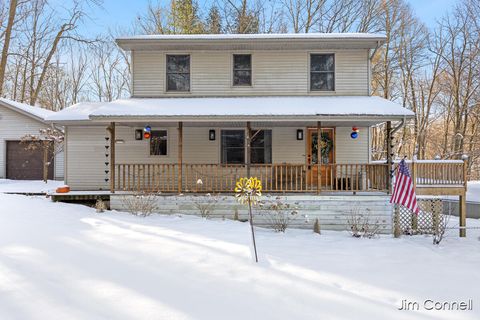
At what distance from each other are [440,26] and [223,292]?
25.9 m

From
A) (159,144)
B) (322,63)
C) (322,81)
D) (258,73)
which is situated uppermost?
(322,63)

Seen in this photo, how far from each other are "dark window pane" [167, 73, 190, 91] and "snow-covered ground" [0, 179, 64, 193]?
6642 millimetres

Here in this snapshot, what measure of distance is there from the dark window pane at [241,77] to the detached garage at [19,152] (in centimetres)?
1104

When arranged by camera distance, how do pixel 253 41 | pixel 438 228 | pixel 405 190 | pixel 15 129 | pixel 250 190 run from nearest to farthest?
pixel 250 190 → pixel 405 190 → pixel 438 228 → pixel 253 41 → pixel 15 129

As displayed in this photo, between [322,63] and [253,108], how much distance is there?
3.70 metres

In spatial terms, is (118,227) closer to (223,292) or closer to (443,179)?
(223,292)

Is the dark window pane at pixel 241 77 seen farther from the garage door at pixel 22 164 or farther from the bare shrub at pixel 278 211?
the garage door at pixel 22 164

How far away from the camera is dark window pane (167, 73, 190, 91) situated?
11148 millimetres

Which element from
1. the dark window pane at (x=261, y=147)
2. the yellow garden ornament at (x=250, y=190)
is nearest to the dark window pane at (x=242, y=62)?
the dark window pane at (x=261, y=147)

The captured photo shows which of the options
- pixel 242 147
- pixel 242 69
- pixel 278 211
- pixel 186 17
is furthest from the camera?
pixel 186 17

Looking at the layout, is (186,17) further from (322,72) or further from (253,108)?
(253,108)

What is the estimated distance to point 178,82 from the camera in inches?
439

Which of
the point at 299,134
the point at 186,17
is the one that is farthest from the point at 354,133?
the point at 186,17

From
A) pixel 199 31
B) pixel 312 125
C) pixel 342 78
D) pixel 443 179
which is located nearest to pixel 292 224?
pixel 312 125
